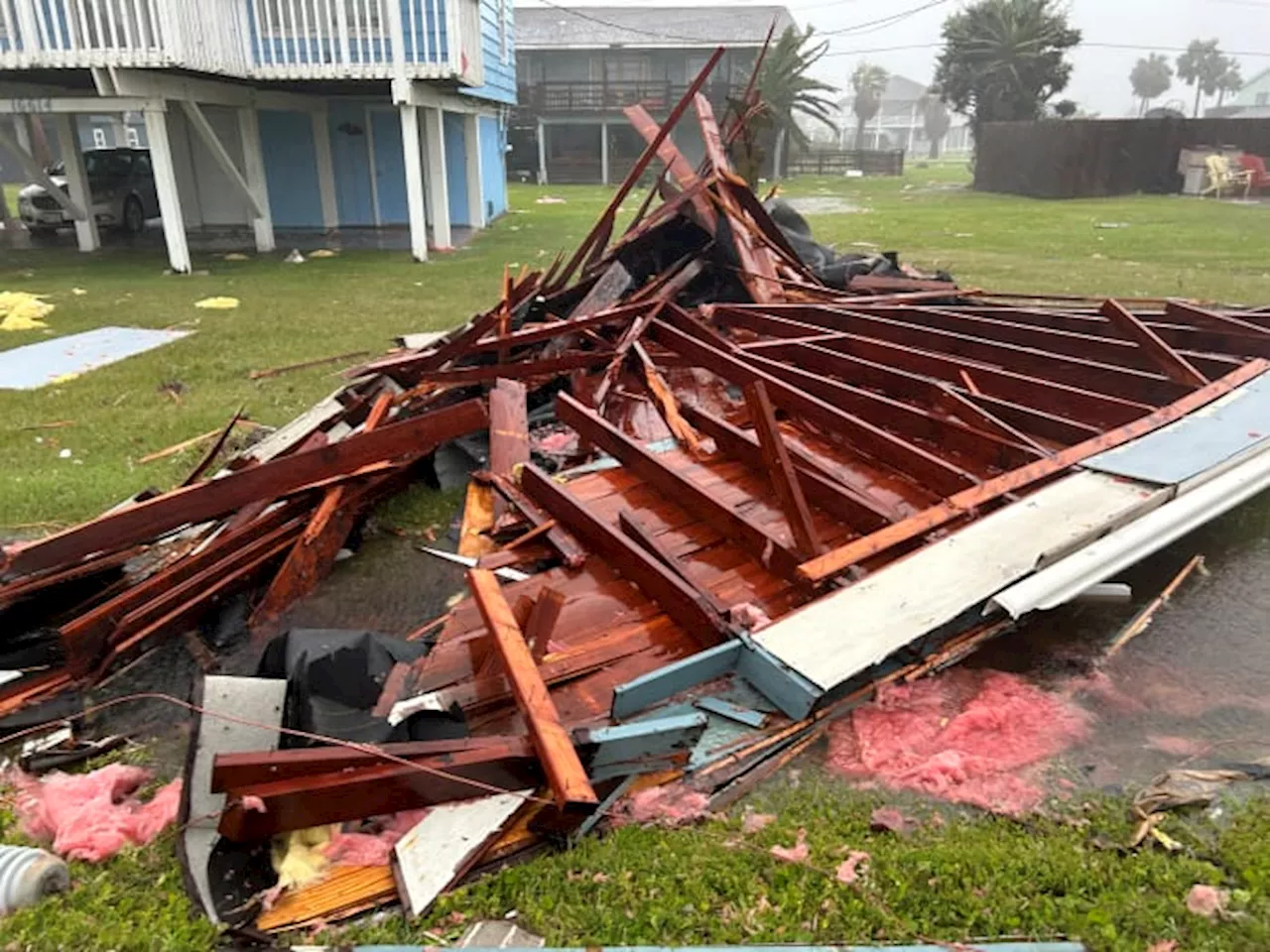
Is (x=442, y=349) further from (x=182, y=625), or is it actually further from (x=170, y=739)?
(x=170, y=739)

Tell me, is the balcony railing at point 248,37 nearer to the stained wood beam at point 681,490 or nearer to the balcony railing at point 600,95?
the stained wood beam at point 681,490

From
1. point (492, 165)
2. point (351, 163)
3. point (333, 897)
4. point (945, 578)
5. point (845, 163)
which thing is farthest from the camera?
point (845, 163)

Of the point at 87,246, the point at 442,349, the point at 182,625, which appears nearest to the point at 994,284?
the point at 442,349

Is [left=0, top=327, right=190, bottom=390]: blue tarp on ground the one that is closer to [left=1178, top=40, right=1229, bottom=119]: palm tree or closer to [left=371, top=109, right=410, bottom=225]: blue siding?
[left=371, top=109, right=410, bottom=225]: blue siding

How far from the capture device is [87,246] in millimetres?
16406

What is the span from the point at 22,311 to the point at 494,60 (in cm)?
1257

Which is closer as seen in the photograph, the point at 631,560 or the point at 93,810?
the point at 93,810

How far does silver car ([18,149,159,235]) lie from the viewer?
17.9 metres

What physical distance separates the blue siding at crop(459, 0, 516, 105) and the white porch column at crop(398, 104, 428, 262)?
3.02 m

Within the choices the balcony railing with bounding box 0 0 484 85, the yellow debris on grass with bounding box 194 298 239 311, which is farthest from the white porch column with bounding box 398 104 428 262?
the yellow debris on grass with bounding box 194 298 239 311

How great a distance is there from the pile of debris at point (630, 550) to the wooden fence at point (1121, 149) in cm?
2327

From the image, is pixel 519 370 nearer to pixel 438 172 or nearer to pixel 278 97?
pixel 438 172

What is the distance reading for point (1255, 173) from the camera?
82.7 ft

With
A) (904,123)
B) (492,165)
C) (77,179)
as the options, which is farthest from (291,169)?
(904,123)
